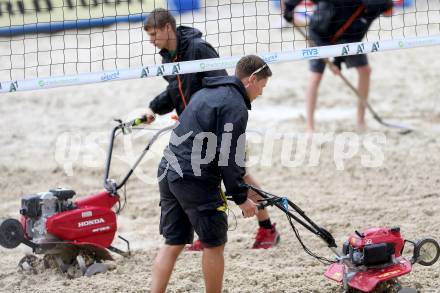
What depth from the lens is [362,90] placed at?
10094 millimetres

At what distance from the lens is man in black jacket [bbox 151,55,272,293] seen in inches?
204

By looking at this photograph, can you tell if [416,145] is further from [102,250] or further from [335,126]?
[102,250]

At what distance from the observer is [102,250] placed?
6.67 m

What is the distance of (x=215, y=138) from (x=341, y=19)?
4844 mm

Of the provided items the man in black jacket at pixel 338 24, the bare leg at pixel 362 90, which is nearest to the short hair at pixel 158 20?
the man in black jacket at pixel 338 24

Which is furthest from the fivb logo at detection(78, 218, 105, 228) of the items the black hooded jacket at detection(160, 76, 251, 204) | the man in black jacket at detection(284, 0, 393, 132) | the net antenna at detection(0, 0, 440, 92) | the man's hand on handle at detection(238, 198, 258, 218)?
the man in black jacket at detection(284, 0, 393, 132)

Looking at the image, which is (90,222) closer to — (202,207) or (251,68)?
(202,207)

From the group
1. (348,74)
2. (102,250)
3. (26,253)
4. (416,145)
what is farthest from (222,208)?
(348,74)

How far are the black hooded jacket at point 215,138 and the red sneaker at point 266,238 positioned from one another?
5.60ft

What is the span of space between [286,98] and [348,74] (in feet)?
4.10

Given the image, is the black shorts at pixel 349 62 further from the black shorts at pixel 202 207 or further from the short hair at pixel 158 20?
the black shorts at pixel 202 207

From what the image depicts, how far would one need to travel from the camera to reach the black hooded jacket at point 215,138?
515 cm

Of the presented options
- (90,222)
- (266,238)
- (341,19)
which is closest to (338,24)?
(341,19)

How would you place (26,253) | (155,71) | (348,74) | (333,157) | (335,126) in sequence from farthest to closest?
(348,74) → (335,126) → (333,157) → (26,253) → (155,71)
